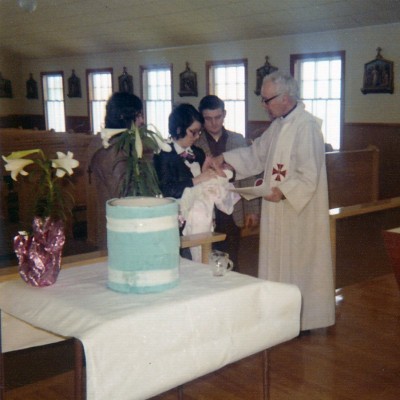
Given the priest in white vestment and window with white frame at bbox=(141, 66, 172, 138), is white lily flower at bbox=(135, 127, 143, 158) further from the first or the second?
window with white frame at bbox=(141, 66, 172, 138)

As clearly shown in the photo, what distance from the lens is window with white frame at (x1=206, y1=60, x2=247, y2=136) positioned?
40.4 ft

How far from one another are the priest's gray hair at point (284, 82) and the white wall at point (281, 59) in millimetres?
6457

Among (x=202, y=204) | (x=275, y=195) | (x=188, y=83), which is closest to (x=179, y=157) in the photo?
(x=202, y=204)

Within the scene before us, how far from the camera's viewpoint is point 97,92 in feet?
51.4

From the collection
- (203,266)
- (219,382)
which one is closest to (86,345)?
(203,266)

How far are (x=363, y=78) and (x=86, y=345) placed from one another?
29.8ft

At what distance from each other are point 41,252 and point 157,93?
12328mm

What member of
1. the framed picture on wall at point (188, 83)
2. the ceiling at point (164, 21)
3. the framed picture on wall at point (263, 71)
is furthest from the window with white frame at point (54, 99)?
the framed picture on wall at point (263, 71)

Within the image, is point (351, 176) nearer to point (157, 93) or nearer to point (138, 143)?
point (138, 143)

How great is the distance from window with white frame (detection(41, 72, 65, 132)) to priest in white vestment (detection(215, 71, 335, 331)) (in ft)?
44.2

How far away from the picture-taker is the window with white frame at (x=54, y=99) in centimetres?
1672

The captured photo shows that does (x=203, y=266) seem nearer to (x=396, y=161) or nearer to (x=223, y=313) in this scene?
(x=223, y=313)

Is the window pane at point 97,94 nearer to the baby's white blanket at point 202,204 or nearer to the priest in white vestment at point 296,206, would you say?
the priest in white vestment at point 296,206

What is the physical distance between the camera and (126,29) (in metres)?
13.0
